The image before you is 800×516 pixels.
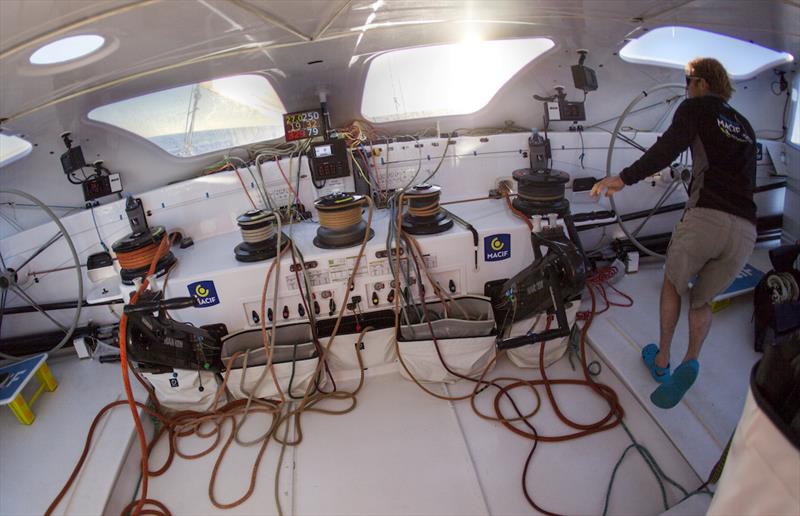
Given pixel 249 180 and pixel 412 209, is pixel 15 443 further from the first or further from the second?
pixel 412 209

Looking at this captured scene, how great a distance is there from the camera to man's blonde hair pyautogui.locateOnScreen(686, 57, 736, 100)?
1.79 meters

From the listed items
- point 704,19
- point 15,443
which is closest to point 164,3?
point 15,443

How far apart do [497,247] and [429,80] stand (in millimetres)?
2411

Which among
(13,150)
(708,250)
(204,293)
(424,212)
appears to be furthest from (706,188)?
(13,150)

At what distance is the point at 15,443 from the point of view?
2.04 m

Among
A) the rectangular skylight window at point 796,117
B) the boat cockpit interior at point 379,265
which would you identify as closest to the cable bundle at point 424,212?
the boat cockpit interior at point 379,265

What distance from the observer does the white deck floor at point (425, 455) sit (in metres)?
1.61

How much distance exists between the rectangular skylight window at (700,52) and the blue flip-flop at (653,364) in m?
1.91

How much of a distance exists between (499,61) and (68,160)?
325 cm

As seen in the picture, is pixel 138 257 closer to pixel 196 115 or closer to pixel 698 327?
pixel 196 115

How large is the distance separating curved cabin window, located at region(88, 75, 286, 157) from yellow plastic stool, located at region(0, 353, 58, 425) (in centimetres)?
150

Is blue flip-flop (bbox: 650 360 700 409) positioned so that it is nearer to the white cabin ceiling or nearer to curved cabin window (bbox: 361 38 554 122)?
the white cabin ceiling

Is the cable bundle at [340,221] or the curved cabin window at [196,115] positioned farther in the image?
the curved cabin window at [196,115]

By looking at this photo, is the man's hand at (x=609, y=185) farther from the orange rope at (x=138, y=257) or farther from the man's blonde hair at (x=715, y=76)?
the orange rope at (x=138, y=257)
